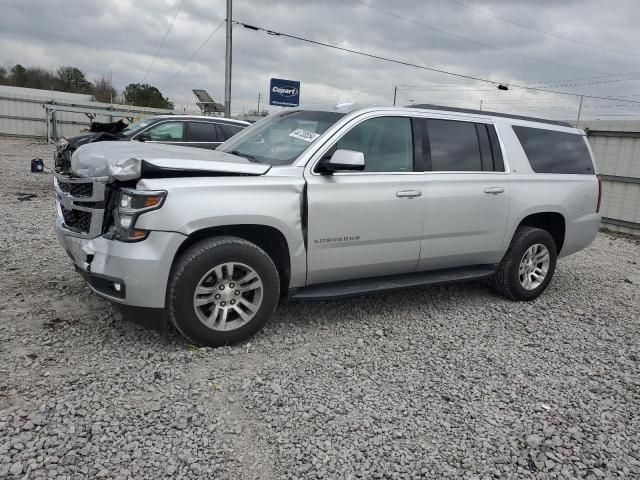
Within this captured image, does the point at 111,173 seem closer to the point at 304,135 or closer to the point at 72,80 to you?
the point at 304,135

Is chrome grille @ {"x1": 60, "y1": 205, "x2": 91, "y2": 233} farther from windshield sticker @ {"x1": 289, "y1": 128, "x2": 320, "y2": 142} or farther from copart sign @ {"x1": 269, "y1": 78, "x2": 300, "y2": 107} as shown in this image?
copart sign @ {"x1": 269, "y1": 78, "x2": 300, "y2": 107}

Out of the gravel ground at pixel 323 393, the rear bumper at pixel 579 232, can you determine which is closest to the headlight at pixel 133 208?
the gravel ground at pixel 323 393

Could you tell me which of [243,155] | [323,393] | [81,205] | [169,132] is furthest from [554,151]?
[169,132]

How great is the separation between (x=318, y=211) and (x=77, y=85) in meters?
67.4

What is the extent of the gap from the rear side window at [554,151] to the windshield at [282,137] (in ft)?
7.20

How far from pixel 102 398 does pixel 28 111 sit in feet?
97.8

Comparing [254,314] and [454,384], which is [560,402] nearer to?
[454,384]

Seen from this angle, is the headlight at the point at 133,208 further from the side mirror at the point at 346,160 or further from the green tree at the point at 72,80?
the green tree at the point at 72,80

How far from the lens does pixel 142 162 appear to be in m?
3.19

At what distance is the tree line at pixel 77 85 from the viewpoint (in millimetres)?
51125

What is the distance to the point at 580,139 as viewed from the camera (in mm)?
5582

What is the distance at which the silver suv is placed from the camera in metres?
3.28

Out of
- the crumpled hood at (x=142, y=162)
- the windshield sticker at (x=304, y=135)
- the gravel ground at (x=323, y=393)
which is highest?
the windshield sticker at (x=304, y=135)

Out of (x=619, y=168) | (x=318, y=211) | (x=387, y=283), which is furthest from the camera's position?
(x=619, y=168)
